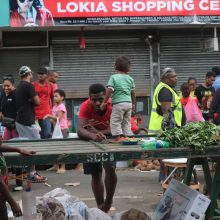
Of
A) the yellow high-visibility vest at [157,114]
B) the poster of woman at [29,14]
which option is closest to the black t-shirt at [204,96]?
the yellow high-visibility vest at [157,114]

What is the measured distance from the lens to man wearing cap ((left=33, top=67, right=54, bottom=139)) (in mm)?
10242

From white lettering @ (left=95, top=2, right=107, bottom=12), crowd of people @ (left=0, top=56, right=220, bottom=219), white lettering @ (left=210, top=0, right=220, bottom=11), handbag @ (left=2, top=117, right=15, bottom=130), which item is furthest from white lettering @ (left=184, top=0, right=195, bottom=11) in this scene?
handbag @ (left=2, top=117, right=15, bottom=130)

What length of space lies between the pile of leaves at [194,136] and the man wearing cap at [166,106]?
277 centimetres

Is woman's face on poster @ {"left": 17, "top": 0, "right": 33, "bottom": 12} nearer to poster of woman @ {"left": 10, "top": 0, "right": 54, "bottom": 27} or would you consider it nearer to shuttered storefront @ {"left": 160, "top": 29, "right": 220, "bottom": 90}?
poster of woman @ {"left": 10, "top": 0, "right": 54, "bottom": 27}

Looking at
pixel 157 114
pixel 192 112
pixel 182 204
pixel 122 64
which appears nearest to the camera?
pixel 182 204

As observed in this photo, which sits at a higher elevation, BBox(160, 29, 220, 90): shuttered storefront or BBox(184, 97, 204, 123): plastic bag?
BBox(160, 29, 220, 90): shuttered storefront

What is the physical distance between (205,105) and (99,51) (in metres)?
4.01

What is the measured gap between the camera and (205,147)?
4.19 meters

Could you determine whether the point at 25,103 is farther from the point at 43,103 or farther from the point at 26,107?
the point at 43,103

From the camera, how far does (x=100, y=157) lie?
3.97m

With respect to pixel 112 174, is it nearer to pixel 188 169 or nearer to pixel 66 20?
pixel 188 169

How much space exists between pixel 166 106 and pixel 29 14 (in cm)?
Answer: 617

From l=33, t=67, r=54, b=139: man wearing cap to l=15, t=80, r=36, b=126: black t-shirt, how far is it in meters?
1.37

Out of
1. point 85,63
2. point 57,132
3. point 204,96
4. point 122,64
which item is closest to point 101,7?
point 85,63
